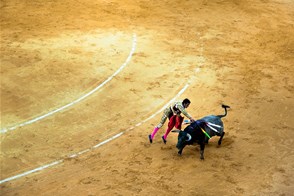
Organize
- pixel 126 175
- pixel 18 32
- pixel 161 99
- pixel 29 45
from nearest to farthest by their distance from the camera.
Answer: pixel 126 175
pixel 161 99
pixel 29 45
pixel 18 32

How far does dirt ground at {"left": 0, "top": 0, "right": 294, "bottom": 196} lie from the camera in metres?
10.3

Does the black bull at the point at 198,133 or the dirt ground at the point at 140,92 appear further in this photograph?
the black bull at the point at 198,133

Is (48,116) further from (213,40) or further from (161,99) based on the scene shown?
(213,40)

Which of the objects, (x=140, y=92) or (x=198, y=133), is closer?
(x=198, y=133)

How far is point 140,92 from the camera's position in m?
14.0

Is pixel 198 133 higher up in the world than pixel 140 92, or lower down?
higher up

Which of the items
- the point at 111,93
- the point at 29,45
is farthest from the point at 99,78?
the point at 29,45

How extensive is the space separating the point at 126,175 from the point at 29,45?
875 centimetres

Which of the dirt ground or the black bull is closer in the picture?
the dirt ground

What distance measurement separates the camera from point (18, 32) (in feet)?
60.1

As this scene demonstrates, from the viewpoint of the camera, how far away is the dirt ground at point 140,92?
1030cm

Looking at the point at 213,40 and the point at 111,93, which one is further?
the point at 213,40

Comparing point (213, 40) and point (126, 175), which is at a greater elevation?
point (213, 40)

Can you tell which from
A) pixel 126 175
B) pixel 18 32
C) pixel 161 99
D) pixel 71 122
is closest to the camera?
pixel 126 175
